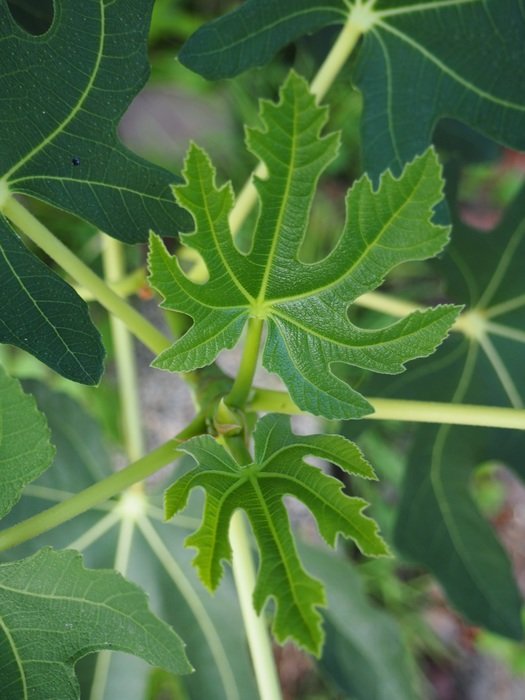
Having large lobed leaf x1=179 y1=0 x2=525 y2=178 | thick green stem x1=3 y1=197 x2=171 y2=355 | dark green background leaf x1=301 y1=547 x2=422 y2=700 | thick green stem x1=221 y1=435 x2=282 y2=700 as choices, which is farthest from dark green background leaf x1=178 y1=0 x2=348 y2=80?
dark green background leaf x1=301 y1=547 x2=422 y2=700

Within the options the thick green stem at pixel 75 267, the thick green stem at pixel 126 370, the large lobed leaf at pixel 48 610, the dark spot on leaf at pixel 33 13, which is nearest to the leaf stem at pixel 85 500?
the large lobed leaf at pixel 48 610

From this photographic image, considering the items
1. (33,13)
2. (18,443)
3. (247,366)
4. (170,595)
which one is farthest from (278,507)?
(33,13)

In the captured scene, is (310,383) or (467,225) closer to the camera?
(310,383)

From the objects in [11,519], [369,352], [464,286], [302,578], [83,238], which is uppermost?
[83,238]

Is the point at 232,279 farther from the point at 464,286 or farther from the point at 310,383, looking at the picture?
the point at 464,286

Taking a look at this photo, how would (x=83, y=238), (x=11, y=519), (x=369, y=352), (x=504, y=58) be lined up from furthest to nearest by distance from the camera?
(x=83, y=238)
(x=11, y=519)
(x=504, y=58)
(x=369, y=352)

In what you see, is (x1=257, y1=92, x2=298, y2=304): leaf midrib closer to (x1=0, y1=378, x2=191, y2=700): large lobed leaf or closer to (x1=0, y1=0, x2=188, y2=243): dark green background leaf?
(x1=0, y1=0, x2=188, y2=243): dark green background leaf

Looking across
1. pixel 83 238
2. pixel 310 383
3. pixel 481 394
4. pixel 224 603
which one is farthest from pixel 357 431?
pixel 83 238
